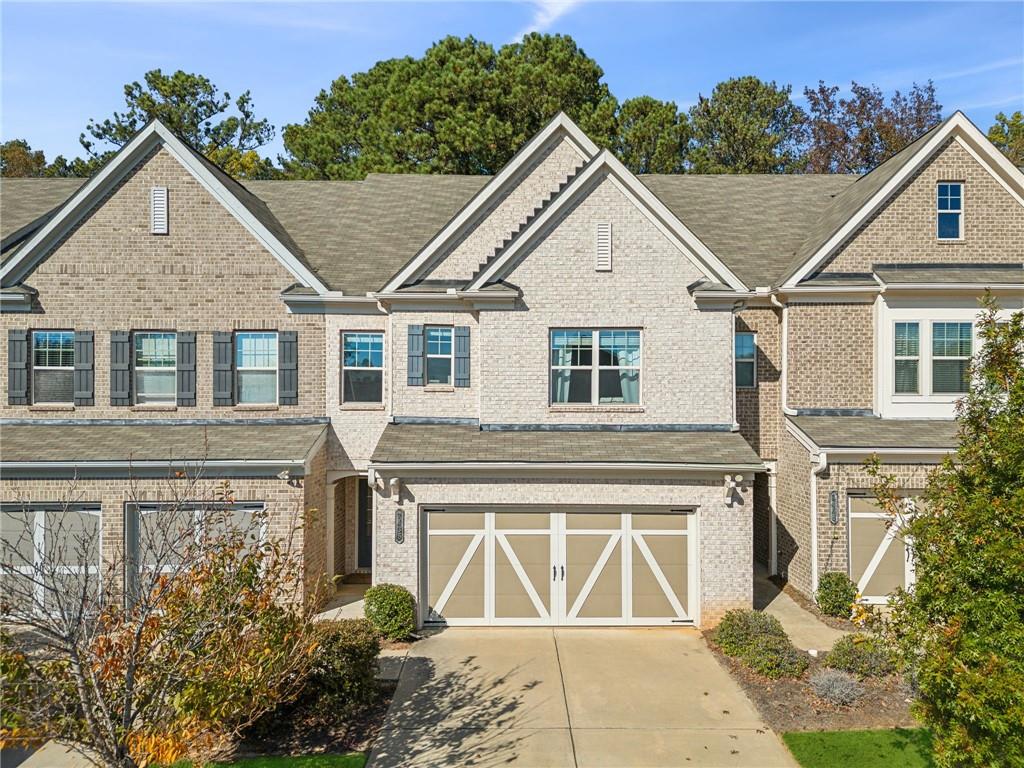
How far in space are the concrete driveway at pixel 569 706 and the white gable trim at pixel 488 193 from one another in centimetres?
833

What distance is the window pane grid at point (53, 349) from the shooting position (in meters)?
16.6

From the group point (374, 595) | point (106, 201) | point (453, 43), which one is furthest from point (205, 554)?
point (453, 43)

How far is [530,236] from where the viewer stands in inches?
611

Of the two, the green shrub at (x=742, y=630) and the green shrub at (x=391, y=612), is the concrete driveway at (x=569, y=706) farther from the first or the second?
the green shrub at (x=391, y=612)

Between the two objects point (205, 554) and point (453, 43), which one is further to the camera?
point (453, 43)

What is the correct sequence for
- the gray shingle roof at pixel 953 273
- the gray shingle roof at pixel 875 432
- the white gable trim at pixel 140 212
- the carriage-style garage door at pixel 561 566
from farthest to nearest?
the white gable trim at pixel 140 212
the gray shingle roof at pixel 953 273
the gray shingle roof at pixel 875 432
the carriage-style garage door at pixel 561 566

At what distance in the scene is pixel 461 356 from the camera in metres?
16.5

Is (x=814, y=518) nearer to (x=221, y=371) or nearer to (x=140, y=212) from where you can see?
(x=221, y=371)

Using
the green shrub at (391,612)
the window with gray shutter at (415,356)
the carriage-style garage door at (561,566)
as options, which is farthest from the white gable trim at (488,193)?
the green shrub at (391,612)

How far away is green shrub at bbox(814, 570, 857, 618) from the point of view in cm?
1474

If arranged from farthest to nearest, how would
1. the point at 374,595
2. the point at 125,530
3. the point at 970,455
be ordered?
the point at 125,530 < the point at 374,595 < the point at 970,455

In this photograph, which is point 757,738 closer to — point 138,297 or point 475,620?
point 475,620

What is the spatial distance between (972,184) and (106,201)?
20977mm

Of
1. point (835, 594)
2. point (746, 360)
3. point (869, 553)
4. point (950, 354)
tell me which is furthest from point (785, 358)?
point (835, 594)
